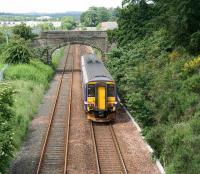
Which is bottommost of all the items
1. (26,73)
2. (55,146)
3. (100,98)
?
(55,146)

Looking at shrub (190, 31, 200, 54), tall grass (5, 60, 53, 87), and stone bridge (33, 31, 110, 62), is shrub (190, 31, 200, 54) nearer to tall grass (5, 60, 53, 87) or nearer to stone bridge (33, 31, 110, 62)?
tall grass (5, 60, 53, 87)

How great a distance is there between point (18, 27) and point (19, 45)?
32.6 ft

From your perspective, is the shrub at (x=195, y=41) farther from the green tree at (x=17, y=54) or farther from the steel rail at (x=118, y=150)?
the green tree at (x=17, y=54)

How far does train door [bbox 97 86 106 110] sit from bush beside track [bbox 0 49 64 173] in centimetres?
452

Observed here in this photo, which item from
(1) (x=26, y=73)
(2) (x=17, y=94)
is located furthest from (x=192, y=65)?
(1) (x=26, y=73)

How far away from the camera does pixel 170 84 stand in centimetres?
2475

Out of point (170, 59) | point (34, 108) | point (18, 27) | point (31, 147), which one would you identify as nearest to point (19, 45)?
point (18, 27)

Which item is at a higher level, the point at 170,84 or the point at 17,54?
the point at 170,84

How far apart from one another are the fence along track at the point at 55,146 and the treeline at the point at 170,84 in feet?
13.7

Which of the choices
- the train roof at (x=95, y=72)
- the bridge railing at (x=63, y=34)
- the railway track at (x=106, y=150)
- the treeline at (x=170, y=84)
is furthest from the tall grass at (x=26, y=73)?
the railway track at (x=106, y=150)

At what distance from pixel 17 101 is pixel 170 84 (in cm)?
1092

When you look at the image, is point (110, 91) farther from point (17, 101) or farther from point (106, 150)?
point (17, 101)

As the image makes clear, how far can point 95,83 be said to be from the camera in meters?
26.5

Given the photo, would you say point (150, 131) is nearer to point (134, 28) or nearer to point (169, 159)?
point (169, 159)
